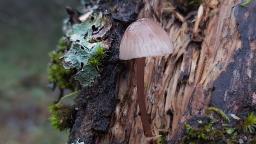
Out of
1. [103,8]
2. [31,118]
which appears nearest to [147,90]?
[103,8]

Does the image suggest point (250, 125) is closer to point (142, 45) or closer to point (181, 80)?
point (181, 80)

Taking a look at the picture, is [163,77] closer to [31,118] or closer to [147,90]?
[147,90]

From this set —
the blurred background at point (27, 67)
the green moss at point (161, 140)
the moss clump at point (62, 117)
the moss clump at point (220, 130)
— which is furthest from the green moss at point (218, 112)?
the blurred background at point (27, 67)

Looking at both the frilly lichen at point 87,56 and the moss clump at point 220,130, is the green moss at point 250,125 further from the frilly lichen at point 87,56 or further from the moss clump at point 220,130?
the frilly lichen at point 87,56

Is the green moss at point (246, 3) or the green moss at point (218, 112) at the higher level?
the green moss at point (246, 3)

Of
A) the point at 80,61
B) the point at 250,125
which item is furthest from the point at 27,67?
the point at 250,125
